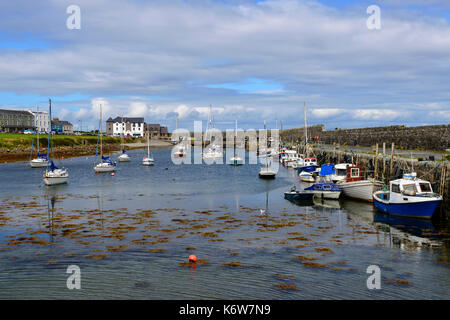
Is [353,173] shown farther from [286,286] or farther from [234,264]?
[286,286]

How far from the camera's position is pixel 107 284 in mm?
16703

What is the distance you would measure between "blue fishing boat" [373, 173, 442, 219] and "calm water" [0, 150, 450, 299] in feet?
2.75

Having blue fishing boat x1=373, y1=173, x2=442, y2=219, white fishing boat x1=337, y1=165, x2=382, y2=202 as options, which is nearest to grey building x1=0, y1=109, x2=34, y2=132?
white fishing boat x1=337, y1=165, x2=382, y2=202

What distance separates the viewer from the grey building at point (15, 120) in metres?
160

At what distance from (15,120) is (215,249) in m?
172

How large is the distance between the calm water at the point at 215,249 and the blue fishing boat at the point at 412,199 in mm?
838

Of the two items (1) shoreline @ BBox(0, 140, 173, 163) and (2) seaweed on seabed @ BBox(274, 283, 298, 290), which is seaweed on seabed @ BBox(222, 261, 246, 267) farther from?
(1) shoreline @ BBox(0, 140, 173, 163)

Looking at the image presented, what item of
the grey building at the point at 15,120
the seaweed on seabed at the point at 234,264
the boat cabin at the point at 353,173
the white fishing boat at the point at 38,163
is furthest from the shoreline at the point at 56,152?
the seaweed on seabed at the point at 234,264

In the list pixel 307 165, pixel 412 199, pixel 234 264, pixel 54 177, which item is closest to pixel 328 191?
pixel 412 199

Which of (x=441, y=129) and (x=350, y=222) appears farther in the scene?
(x=441, y=129)

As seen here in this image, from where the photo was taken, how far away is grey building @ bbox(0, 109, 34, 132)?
526ft
